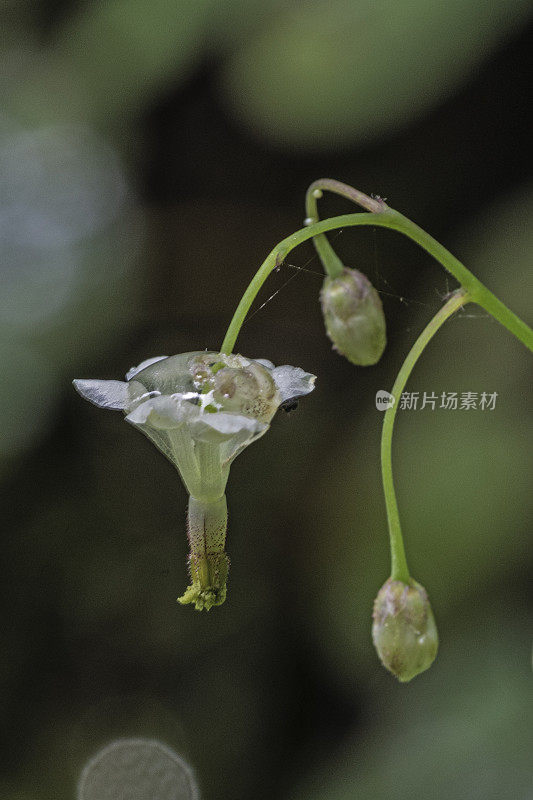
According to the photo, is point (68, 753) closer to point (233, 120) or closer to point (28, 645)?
point (28, 645)

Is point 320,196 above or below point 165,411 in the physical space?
above

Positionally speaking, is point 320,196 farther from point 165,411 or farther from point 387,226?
point 165,411

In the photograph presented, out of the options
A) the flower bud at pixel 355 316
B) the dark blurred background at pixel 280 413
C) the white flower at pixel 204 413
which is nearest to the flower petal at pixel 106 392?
the white flower at pixel 204 413

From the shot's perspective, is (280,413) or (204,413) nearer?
(204,413)

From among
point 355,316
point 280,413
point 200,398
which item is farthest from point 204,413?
point 280,413

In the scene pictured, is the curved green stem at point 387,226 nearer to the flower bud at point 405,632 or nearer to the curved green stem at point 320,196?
the curved green stem at point 320,196

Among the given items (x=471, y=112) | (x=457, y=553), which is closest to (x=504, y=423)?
(x=457, y=553)

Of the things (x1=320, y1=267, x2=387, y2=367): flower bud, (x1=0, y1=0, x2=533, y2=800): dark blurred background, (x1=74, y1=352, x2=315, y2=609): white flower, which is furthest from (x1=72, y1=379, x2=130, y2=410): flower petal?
(x1=0, y1=0, x2=533, y2=800): dark blurred background

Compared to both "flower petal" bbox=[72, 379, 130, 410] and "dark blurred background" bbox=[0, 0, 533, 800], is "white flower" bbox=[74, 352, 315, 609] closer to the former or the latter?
"flower petal" bbox=[72, 379, 130, 410]
